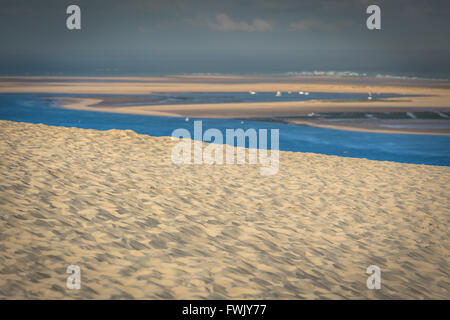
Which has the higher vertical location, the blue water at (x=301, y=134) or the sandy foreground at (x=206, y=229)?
the blue water at (x=301, y=134)

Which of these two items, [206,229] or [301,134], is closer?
[206,229]

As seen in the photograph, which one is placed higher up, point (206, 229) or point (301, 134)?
point (301, 134)

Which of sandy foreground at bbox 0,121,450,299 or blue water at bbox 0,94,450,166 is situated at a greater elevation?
blue water at bbox 0,94,450,166

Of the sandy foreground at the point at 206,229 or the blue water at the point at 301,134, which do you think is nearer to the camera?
the sandy foreground at the point at 206,229

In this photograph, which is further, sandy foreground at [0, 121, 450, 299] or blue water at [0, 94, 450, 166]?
blue water at [0, 94, 450, 166]

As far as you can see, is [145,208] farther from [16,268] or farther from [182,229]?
[16,268]
